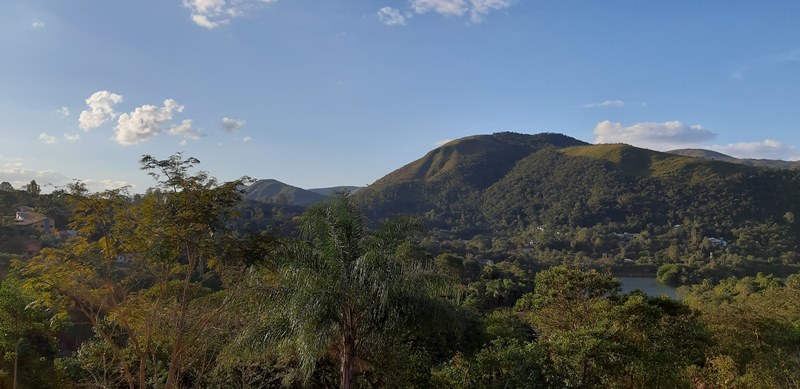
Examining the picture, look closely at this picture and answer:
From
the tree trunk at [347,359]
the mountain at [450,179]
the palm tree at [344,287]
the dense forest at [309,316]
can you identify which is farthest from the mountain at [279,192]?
the tree trunk at [347,359]

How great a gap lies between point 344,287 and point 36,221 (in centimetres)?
3354

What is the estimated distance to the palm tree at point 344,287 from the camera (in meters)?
6.89

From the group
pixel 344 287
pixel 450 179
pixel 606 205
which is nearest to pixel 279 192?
pixel 450 179

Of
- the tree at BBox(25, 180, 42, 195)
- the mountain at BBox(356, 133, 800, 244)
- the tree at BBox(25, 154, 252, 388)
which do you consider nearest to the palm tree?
the tree at BBox(25, 154, 252, 388)

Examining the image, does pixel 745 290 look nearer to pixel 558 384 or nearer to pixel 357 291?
pixel 558 384

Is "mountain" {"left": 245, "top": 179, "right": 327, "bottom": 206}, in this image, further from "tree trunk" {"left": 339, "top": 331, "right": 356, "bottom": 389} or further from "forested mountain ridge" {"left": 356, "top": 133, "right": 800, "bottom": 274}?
"tree trunk" {"left": 339, "top": 331, "right": 356, "bottom": 389}

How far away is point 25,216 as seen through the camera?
33500 millimetres

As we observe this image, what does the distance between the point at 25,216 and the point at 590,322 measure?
121 feet

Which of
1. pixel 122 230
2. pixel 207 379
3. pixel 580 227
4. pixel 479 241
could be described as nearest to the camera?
pixel 122 230

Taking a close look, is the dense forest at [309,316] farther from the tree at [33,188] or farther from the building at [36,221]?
the tree at [33,188]

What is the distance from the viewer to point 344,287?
6.97 m

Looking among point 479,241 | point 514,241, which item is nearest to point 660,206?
point 514,241

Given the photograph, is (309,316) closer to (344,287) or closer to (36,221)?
(344,287)

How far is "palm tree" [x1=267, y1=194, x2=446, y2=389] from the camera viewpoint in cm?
689
